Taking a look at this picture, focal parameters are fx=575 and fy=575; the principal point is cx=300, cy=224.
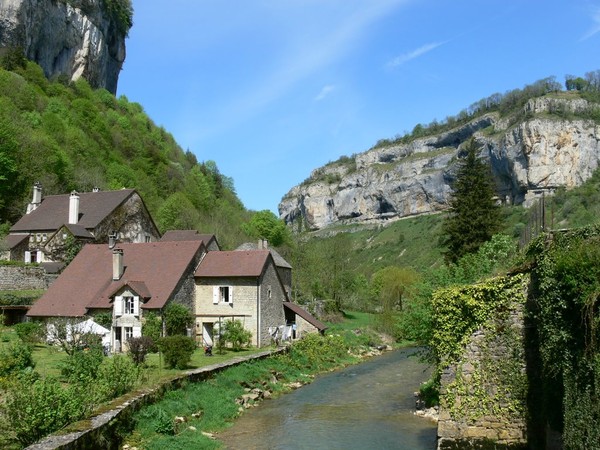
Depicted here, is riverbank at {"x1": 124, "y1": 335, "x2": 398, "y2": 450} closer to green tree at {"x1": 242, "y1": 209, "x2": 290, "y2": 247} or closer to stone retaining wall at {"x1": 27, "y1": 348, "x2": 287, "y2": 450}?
stone retaining wall at {"x1": 27, "y1": 348, "x2": 287, "y2": 450}

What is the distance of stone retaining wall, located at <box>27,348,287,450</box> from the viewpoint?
39.2 feet

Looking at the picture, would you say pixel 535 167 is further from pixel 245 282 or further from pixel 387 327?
pixel 245 282

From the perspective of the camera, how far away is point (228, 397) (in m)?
22.3

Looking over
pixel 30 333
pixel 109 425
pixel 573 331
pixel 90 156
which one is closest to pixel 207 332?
pixel 30 333

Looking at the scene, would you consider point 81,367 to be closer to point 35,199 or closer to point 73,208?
point 73,208

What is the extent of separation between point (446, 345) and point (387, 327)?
123ft

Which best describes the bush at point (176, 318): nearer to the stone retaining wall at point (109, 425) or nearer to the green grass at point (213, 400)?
the green grass at point (213, 400)

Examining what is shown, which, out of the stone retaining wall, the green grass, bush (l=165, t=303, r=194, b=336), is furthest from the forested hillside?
the stone retaining wall

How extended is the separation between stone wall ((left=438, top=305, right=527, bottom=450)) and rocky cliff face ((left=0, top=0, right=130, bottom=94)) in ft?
304

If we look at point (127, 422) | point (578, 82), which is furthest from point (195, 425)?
point (578, 82)

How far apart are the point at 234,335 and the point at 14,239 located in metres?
25.3

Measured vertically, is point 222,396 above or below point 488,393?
below

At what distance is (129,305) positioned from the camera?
32781 millimetres

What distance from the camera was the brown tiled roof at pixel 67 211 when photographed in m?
48.0
